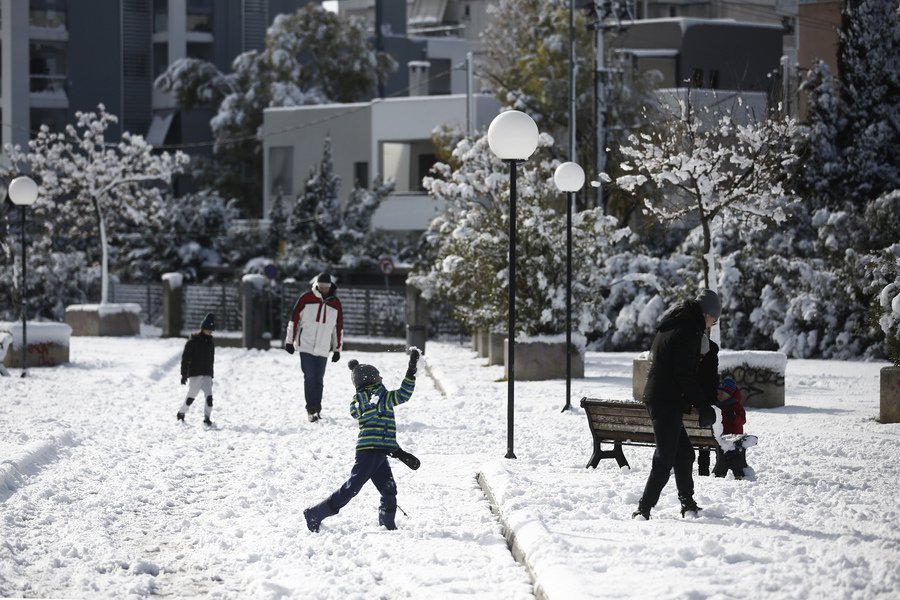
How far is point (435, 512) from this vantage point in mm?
10602

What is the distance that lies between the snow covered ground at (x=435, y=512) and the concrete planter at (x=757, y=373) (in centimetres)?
47

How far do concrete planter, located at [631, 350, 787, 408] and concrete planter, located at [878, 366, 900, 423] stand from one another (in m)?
2.08

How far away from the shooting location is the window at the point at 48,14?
64062 mm

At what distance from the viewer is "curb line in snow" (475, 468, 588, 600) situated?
24.5 ft

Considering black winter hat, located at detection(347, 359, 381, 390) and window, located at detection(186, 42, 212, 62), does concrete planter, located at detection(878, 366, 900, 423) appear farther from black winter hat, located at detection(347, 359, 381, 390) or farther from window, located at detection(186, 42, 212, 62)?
window, located at detection(186, 42, 212, 62)

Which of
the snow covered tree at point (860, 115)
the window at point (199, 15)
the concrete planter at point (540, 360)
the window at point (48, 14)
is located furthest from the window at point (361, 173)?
the concrete planter at point (540, 360)

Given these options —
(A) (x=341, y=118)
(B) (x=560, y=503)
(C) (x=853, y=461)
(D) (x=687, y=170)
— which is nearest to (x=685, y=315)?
(B) (x=560, y=503)

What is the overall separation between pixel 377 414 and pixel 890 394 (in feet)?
25.5

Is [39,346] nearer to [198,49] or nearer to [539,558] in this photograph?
[539,558]

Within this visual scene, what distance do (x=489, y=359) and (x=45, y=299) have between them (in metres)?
21.7

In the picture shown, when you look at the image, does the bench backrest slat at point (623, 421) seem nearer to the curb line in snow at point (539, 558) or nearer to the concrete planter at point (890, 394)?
the curb line in snow at point (539, 558)

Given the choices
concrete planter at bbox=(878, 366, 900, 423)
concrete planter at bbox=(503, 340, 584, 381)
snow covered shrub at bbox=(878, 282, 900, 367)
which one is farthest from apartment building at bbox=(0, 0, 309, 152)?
concrete planter at bbox=(878, 366, 900, 423)

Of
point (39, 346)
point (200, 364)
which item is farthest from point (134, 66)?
point (200, 364)

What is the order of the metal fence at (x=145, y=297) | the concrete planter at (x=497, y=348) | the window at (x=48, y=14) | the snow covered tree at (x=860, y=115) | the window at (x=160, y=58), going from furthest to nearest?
the window at (x=160, y=58)
the window at (x=48, y=14)
the metal fence at (x=145, y=297)
the snow covered tree at (x=860, y=115)
the concrete planter at (x=497, y=348)
